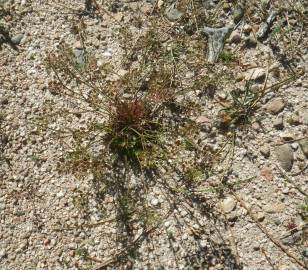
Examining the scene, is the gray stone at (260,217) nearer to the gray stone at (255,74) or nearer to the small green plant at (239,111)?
the small green plant at (239,111)

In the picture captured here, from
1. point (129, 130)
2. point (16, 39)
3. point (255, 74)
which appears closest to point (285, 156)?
point (255, 74)

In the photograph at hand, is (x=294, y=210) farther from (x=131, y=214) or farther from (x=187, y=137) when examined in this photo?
(x=131, y=214)

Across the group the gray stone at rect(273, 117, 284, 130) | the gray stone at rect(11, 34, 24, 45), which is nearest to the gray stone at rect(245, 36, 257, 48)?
the gray stone at rect(273, 117, 284, 130)

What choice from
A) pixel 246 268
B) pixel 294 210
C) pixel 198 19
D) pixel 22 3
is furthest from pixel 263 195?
pixel 22 3

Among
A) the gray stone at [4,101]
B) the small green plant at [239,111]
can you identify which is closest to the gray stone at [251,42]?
the small green plant at [239,111]

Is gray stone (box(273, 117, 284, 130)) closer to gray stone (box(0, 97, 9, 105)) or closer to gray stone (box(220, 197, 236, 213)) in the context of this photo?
gray stone (box(220, 197, 236, 213))

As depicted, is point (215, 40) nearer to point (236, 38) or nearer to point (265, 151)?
point (236, 38)
